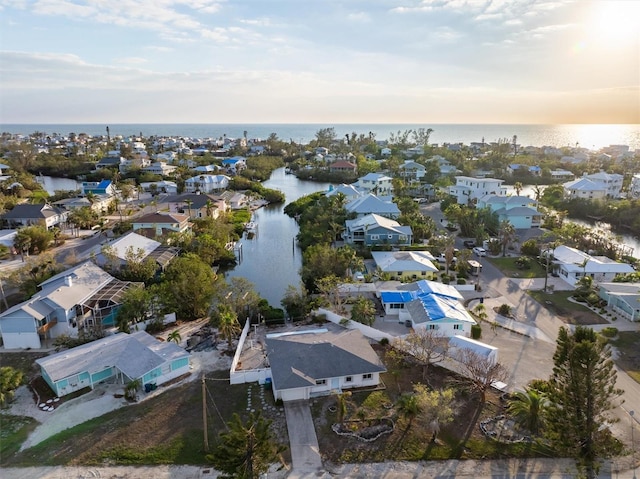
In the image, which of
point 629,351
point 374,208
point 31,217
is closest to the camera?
point 629,351

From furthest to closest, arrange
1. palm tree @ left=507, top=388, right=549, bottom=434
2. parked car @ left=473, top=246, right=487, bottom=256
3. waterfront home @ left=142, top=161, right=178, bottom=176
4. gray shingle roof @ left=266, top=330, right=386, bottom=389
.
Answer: waterfront home @ left=142, top=161, right=178, bottom=176 → parked car @ left=473, top=246, right=487, bottom=256 → gray shingle roof @ left=266, top=330, right=386, bottom=389 → palm tree @ left=507, top=388, right=549, bottom=434

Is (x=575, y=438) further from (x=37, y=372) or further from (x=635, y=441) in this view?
(x=37, y=372)

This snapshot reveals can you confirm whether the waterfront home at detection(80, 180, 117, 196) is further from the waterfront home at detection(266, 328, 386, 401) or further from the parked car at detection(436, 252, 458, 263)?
the waterfront home at detection(266, 328, 386, 401)

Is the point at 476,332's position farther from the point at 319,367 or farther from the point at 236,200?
the point at 236,200

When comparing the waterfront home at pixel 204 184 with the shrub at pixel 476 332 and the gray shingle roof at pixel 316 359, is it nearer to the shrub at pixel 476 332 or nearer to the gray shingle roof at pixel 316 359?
the gray shingle roof at pixel 316 359

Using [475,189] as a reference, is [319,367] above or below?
below

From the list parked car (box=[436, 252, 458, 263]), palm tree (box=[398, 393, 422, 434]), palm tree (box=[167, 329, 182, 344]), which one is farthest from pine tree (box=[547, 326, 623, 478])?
parked car (box=[436, 252, 458, 263])

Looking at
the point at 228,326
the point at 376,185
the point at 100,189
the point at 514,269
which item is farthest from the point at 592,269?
the point at 100,189
